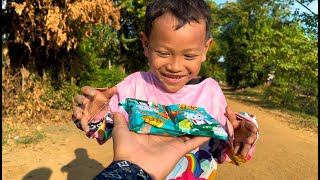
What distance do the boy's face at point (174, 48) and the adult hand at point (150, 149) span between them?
389 millimetres

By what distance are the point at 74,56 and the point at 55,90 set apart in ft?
3.84

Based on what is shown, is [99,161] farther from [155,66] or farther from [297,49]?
[297,49]

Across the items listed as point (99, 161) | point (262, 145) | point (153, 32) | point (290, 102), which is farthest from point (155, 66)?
point (290, 102)

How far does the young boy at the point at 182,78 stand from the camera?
5.14 feet

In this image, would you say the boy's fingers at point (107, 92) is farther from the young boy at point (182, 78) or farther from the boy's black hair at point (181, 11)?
the boy's black hair at point (181, 11)

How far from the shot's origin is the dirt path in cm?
528

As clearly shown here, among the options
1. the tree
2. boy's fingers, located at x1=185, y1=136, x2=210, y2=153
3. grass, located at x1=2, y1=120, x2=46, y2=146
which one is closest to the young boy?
boy's fingers, located at x1=185, y1=136, x2=210, y2=153

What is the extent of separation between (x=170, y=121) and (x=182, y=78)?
357 millimetres

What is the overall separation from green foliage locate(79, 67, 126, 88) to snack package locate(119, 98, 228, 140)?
9.96 meters

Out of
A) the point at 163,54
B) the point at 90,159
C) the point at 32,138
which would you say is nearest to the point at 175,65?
the point at 163,54

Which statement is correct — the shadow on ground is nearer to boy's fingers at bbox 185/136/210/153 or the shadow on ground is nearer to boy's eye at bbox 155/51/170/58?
boy's eye at bbox 155/51/170/58

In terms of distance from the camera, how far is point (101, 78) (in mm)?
11766

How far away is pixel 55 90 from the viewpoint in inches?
414

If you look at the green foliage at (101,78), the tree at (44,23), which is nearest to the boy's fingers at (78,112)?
the tree at (44,23)
